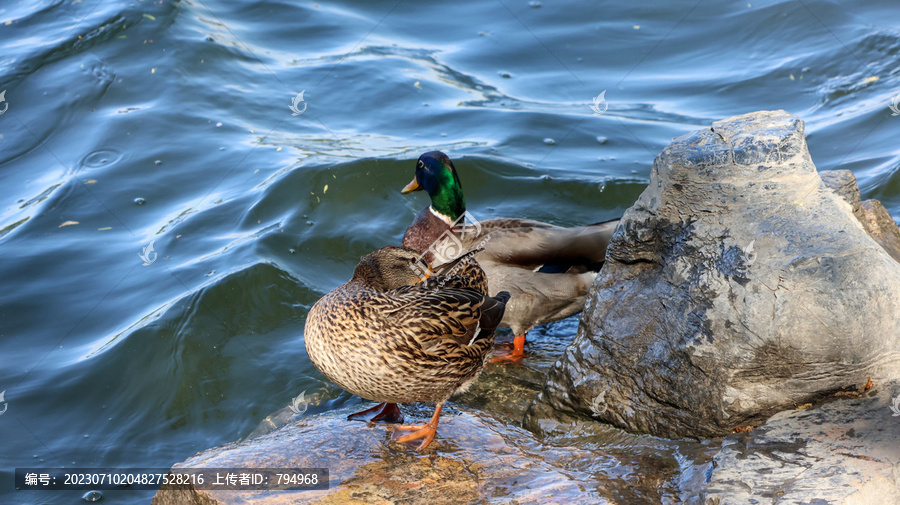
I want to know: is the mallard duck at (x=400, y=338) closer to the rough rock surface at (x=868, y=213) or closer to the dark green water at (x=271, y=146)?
the dark green water at (x=271, y=146)

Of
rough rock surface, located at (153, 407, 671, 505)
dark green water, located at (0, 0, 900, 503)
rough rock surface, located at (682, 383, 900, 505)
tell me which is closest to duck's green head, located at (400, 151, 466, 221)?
dark green water, located at (0, 0, 900, 503)

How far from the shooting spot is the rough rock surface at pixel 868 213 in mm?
4105

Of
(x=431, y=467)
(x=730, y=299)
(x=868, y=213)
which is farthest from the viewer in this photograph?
(x=868, y=213)

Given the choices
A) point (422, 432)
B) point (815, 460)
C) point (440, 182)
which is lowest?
point (422, 432)

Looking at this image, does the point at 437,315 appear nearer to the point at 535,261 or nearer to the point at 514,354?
the point at 514,354

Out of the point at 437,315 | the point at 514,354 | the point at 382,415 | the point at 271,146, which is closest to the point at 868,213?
the point at 514,354

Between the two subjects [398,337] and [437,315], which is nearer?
[398,337]

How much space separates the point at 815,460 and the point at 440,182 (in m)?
3.70

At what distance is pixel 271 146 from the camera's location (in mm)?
8227

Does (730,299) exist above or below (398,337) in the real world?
above

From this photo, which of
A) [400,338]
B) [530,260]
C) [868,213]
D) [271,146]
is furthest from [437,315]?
[271,146]

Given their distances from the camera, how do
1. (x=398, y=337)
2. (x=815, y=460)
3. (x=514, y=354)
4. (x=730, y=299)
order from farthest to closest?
(x=514, y=354)
(x=398, y=337)
(x=730, y=299)
(x=815, y=460)

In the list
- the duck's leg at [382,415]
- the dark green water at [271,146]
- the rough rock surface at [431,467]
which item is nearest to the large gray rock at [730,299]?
the rough rock surface at [431,467]

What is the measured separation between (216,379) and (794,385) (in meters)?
3.68
